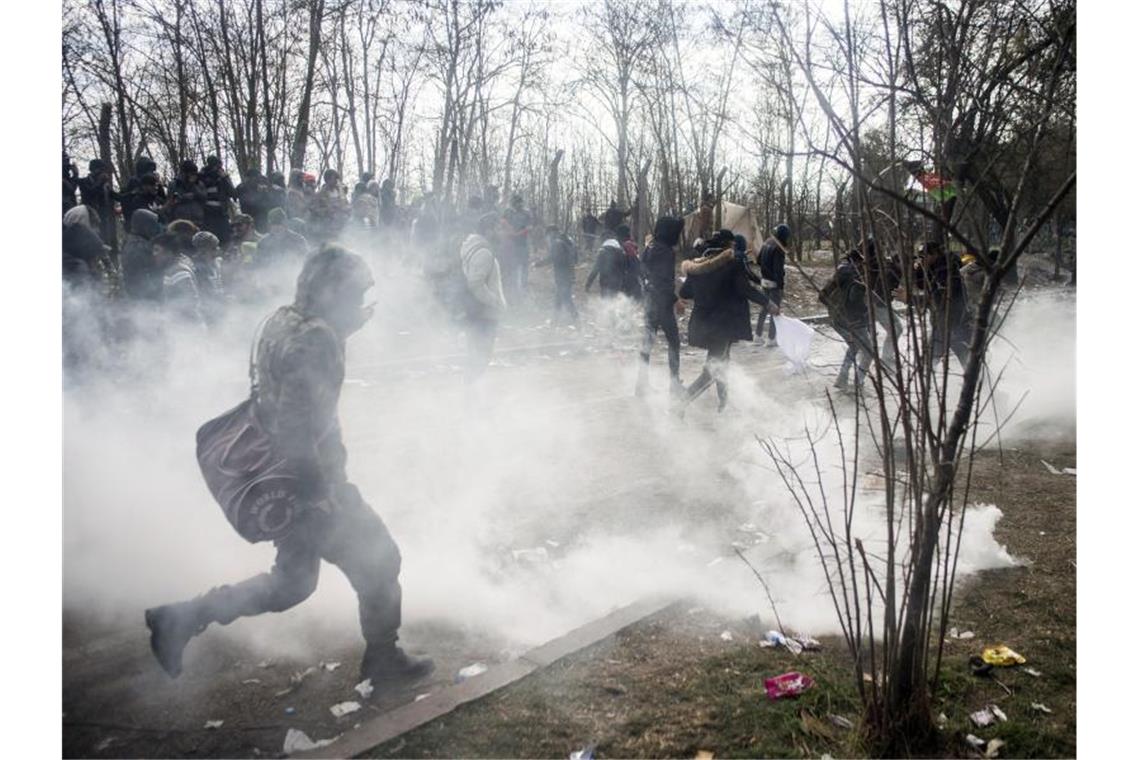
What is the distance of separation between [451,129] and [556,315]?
369 centimetres

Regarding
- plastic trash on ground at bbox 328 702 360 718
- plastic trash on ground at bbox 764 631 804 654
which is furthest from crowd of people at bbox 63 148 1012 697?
plastic trash on ground at bbox 764 631 804 654

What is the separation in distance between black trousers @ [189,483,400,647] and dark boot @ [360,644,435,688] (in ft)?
0.11

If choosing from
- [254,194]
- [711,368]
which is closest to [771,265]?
[711,368]

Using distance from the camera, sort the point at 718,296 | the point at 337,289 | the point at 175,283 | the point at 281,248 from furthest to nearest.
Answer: the point at 281,248 < the point at 718,296 < the point at 175,283 < the point at 337,289

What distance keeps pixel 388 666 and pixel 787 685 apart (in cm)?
143

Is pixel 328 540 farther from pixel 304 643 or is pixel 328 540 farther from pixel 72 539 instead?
pixel 72 539

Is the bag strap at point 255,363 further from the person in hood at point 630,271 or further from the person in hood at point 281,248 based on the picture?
the person in hood at point 630,271

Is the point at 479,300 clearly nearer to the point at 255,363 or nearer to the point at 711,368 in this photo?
the point at 711,368

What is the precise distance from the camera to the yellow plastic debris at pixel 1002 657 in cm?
302

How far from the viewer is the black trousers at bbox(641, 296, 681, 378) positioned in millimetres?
7840

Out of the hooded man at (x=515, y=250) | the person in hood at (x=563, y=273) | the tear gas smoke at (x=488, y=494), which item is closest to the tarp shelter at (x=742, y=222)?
the person in hood at (x=563, y=273)

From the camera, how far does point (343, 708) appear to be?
2.84m

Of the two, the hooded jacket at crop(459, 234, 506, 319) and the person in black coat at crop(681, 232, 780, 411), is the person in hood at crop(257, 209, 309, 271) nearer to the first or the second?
the hooded jacket at crop(459, 234, 506, 319)
